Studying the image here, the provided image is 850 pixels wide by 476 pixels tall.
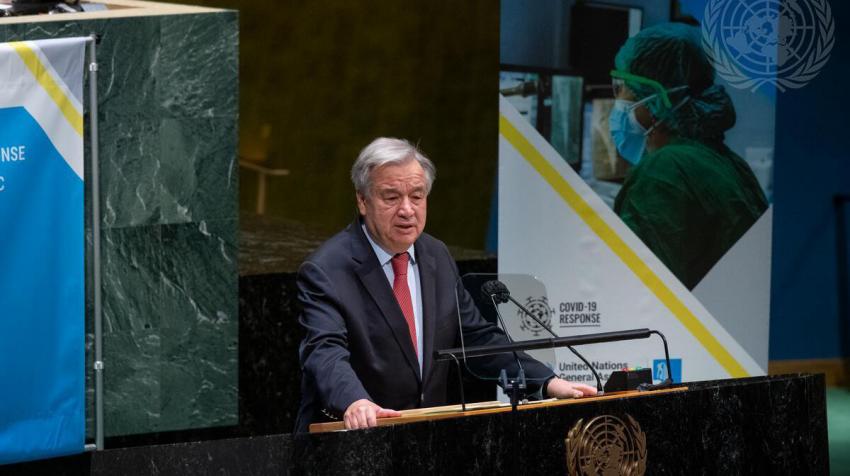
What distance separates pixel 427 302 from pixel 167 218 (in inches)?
61.3

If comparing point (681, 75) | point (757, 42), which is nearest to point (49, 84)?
point (681, 75)

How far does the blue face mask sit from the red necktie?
1635mm

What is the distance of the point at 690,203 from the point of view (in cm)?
533

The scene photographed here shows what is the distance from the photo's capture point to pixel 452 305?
3836 mm

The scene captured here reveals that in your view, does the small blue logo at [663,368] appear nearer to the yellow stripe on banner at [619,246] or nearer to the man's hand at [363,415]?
the yellow stripe on banner at [619,246]

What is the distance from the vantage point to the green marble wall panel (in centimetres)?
495

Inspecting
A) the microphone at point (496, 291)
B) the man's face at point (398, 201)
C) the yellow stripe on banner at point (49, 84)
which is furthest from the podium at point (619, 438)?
the yellow stripe on banner at point (49, 84)

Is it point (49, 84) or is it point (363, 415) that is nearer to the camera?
point (363, 415)

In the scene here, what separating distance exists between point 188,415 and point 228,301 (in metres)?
0.42

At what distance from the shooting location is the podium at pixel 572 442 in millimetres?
2973

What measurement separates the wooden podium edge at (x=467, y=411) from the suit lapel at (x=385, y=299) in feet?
1.46

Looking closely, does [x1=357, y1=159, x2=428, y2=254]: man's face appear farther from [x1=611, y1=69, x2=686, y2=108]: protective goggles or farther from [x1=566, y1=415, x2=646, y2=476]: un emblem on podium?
[x1=611, y1=69, x2=686, y2=108]: protective goggles

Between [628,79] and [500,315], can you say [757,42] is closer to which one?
[628,79]

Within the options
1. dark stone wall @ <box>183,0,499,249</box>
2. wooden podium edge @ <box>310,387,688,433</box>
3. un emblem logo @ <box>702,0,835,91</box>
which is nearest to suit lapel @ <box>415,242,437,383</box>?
wooden podium edge @ <box>310,387,688,433</box>
